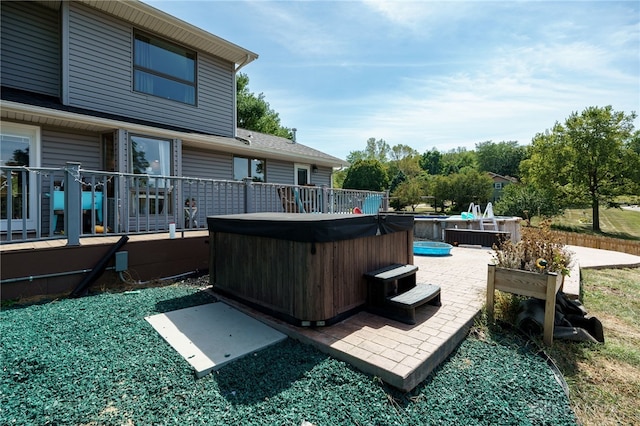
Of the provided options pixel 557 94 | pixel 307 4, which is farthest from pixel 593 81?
pixel 307 4

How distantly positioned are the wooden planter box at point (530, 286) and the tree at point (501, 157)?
66.6 meters

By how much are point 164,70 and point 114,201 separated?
4.34m

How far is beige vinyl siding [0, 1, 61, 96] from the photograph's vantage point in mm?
6312

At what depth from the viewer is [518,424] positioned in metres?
1.91

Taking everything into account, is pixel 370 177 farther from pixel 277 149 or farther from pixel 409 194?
pixel 277 149

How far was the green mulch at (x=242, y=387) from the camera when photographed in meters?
1.83

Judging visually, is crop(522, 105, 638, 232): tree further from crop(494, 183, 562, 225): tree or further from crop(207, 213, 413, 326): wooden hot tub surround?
crop(207, 213, 413, 326): wooden hot tub surround

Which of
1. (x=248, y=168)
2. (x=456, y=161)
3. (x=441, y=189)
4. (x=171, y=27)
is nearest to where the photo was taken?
(x=171, y=27)

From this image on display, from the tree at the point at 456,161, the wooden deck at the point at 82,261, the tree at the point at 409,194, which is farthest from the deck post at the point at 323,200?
the tree at the point at 456,161

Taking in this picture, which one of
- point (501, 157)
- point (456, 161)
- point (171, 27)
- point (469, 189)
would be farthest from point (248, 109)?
point (456, 161)

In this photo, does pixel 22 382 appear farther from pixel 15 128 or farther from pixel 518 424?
pixel 15 128

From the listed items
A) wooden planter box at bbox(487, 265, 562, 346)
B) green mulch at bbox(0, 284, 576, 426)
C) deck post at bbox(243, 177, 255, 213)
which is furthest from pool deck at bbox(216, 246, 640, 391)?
deck post at bbox(243, 177, 255, 213)

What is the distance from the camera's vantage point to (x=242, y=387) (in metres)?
2.09

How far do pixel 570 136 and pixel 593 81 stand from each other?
22290 millimetres
